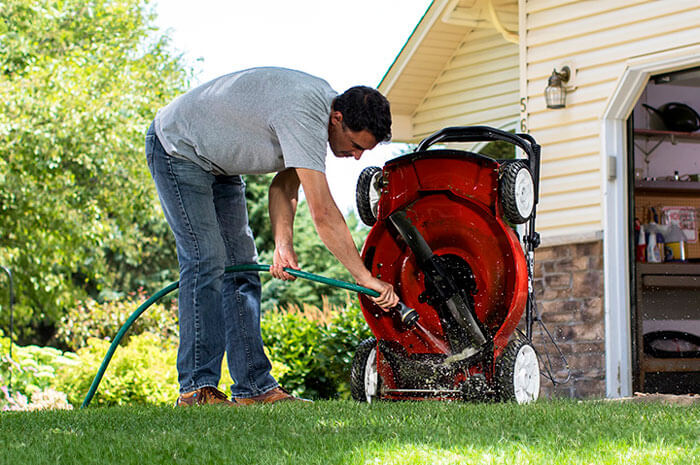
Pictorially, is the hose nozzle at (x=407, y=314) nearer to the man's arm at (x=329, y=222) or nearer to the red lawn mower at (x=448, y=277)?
the red lawn mower at (x=448, y=277)

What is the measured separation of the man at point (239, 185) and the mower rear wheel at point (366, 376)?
0.35m

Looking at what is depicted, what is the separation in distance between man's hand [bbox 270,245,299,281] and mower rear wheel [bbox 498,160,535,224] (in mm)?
988

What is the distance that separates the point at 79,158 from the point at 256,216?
29.6 ft

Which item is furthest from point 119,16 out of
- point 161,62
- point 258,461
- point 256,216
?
point 258,461

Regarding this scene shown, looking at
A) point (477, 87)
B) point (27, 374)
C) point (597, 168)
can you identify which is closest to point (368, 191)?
point (597, 168)

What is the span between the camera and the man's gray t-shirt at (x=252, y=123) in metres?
3.61

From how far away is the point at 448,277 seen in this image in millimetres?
3926

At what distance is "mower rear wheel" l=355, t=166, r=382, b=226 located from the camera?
4.19 m

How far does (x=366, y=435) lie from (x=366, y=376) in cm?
132

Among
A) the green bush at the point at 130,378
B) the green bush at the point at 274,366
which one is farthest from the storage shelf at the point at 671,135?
the green bush at the point at 130,378

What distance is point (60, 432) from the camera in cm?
306

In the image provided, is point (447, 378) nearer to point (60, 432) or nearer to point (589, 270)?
point (60, 432)

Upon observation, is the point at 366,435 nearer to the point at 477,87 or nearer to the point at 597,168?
the point at 597,168

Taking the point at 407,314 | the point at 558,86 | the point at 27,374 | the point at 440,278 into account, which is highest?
the point at 558,86
